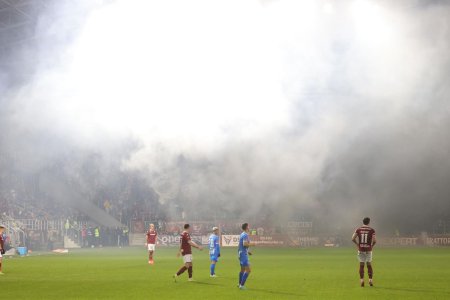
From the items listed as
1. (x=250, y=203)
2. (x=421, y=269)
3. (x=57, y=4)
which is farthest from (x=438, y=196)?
(x=57, y=4)

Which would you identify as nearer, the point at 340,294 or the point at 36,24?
the point at 340,294

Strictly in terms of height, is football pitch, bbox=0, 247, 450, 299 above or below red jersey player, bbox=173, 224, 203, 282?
below

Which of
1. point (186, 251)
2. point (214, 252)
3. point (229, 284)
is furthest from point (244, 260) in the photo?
point (214, 252)

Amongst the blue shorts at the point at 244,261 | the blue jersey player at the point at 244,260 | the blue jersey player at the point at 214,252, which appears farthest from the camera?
the blue jersey player at the point at 214,252

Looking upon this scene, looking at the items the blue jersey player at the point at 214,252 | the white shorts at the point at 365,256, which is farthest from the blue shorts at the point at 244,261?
the blue jersey player at the point at 214,252

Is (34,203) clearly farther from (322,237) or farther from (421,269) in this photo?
(421,269)

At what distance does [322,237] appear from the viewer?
52750 millimetres

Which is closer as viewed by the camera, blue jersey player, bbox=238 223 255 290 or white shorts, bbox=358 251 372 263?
blue jersey player, bbox=238 223 255 290

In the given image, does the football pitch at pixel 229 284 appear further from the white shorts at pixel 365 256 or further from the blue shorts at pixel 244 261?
the white shorts at pixel 365 256

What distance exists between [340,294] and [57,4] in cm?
3215

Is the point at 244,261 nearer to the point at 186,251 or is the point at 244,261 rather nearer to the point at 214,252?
the point at 186,251

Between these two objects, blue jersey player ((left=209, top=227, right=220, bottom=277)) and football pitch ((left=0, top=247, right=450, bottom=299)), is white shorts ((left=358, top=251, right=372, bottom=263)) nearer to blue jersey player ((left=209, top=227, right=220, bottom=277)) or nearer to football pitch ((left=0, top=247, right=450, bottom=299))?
football pitch ((left=0, top=247, right=450, bottom=299))

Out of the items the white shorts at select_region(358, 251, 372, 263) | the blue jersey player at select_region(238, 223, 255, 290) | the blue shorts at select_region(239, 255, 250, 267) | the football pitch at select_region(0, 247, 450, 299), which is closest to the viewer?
the football pitch at select_region(0, 247, 450, 299)

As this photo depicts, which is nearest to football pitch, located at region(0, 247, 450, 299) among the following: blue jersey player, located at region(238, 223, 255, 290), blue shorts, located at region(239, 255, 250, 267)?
blue jersey player, located at region(238, 223, 255, 290)
